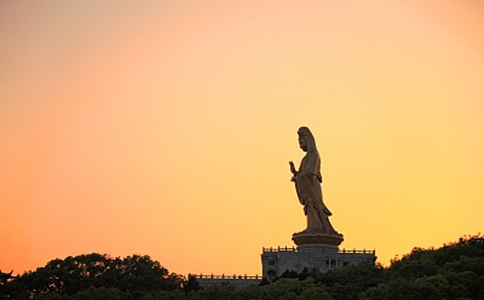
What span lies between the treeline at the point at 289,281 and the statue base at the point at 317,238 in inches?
399

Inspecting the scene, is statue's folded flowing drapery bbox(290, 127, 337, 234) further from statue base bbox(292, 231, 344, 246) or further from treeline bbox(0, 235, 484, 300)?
treeline bbox(0, 235, 484, 300)

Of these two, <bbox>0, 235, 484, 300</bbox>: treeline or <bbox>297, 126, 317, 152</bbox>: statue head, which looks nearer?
<bbox>0, 235, 484, 300</bbox>: treeline

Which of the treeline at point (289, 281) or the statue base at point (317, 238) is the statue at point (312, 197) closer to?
the statue base at point (317, 238)

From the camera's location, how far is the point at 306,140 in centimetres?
11100

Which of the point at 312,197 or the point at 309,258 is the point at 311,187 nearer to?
the point at 312,197

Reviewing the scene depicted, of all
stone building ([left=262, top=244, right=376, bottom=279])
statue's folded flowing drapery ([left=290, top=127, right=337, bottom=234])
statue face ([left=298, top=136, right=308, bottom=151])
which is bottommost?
stone building ([left=262, top=244, right=376, bottom=279])

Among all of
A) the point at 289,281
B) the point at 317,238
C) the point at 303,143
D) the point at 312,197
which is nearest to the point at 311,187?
the point at 312,197

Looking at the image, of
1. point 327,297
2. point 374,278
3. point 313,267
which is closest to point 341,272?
point 374,278

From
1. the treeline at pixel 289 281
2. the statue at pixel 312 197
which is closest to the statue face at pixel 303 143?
the statue at pixel 312 197

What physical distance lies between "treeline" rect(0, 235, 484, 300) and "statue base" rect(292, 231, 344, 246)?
10133mm

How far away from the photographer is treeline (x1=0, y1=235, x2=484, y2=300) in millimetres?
78000

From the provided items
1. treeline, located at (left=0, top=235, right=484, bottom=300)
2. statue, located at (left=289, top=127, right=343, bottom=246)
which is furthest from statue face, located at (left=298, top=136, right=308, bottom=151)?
treeline, located at (left=0, top=235, right=484, bottom=300)

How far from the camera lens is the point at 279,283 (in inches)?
3413

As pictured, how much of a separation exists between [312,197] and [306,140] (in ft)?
14.8
